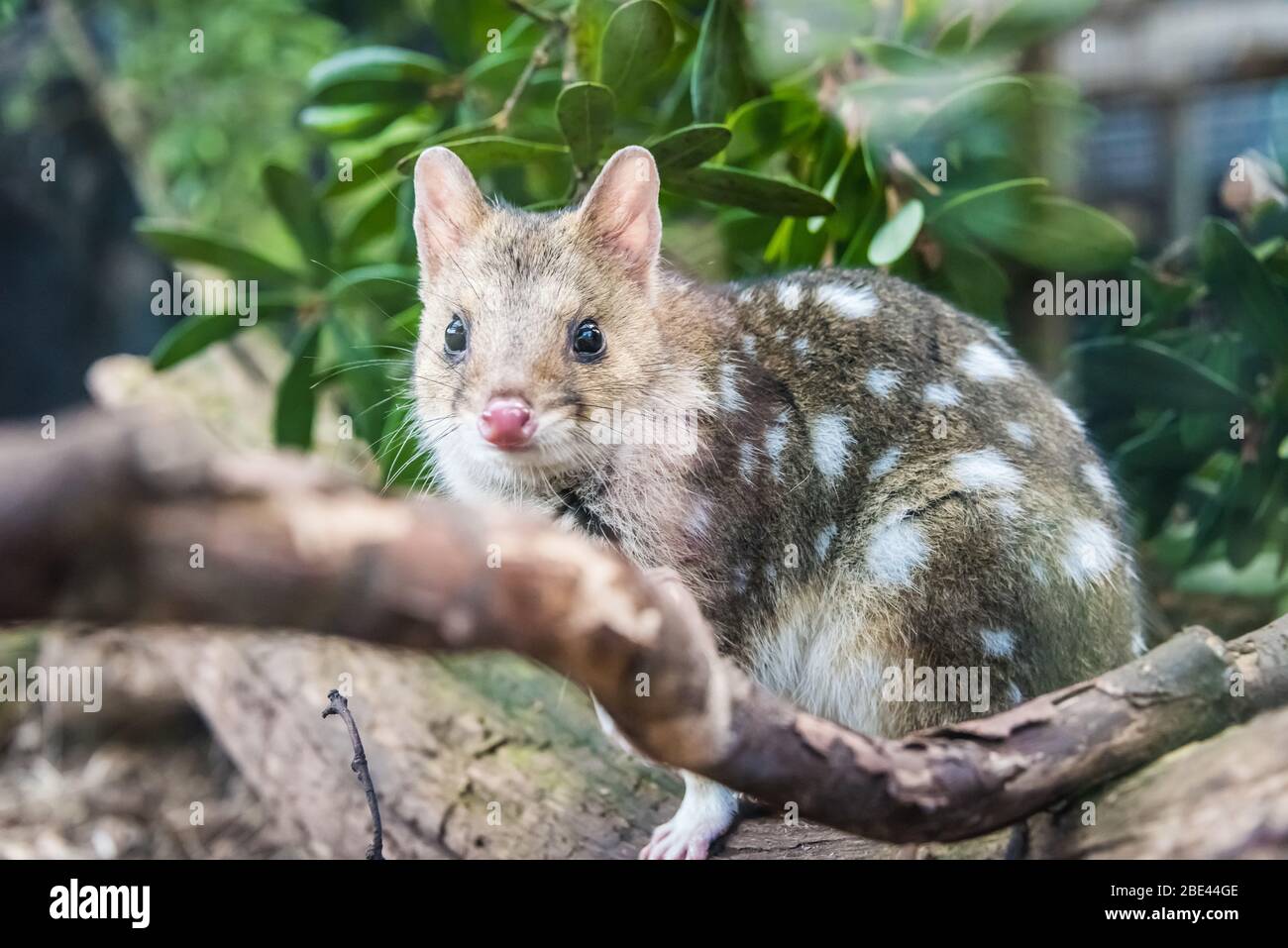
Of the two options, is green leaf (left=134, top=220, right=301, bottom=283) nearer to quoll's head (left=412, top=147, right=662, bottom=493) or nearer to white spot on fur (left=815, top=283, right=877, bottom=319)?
quoll's head (left=412, top=147, right=662, bottom=493)

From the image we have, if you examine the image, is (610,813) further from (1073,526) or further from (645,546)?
(1073,526)

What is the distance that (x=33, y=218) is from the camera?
4.04 metres

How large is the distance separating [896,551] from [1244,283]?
1222 millimetres

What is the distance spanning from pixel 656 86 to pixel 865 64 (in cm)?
47

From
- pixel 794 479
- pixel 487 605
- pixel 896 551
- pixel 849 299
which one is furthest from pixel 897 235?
pixel 487 605

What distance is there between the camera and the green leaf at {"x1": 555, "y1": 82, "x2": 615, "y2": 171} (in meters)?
2.14

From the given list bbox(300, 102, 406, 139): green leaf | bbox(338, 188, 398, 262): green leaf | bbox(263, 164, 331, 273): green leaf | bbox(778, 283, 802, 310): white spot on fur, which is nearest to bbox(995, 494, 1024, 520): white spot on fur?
bbox(778, 283, 802, 310): white spot on fur

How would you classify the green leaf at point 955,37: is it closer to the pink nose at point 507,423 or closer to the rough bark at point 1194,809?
the pink nose at point 507,423

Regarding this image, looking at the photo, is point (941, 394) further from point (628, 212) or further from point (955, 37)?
point (955, 37)

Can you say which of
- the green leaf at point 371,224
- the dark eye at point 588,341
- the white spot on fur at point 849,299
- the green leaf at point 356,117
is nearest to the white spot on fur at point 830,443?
the white spot on fur at point 849,299

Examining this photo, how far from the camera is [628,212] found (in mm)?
2027

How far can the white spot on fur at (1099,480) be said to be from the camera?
2.19 meters

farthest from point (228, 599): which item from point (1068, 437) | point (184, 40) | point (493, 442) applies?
point (184, 40)

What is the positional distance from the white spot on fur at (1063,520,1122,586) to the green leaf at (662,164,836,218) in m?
0.80
